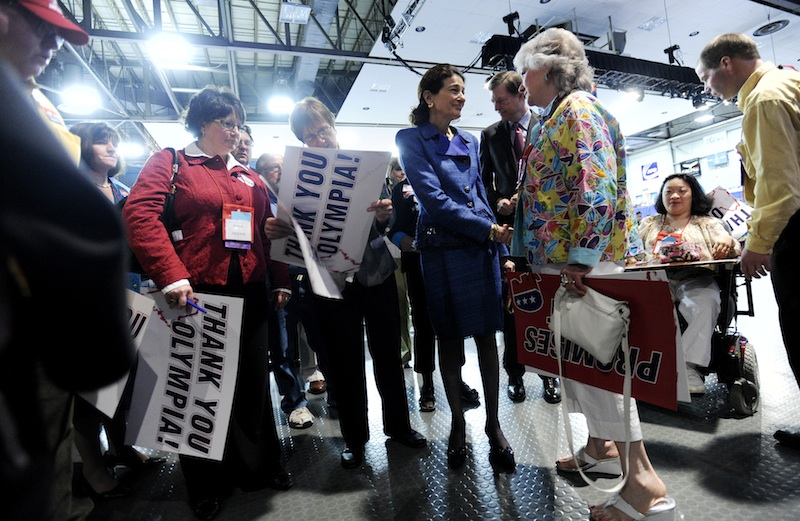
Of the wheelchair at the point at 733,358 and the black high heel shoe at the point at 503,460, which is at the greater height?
the wheelchair at the point at 733,358

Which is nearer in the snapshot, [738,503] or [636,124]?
[738,503]

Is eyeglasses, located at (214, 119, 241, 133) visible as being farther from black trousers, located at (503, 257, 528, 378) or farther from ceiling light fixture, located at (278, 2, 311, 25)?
ceiling light fixture, located at (278, 2, 311, 25)

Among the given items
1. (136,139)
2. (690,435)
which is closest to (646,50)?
(690,435)

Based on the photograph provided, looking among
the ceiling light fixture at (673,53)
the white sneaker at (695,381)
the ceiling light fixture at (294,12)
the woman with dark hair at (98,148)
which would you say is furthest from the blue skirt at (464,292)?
the ceiling light fixture at (673,53)

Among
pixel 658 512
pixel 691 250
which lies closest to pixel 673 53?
pixel 691 250

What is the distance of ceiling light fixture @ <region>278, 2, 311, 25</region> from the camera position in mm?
5703

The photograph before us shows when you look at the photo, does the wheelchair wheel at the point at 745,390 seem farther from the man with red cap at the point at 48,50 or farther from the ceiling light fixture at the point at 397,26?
the ceiling light fixture at the point at 397,26

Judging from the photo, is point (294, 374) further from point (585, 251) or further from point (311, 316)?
point (585, 251)

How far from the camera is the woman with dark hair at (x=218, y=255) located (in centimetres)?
142

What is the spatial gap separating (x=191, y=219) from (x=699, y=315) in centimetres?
235

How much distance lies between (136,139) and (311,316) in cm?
1086

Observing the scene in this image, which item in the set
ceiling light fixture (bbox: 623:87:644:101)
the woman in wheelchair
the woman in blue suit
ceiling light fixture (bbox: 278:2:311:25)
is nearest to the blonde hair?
the woman in blue suit

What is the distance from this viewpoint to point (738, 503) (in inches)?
52.3

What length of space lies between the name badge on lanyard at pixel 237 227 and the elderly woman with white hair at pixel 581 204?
3.26 ft
